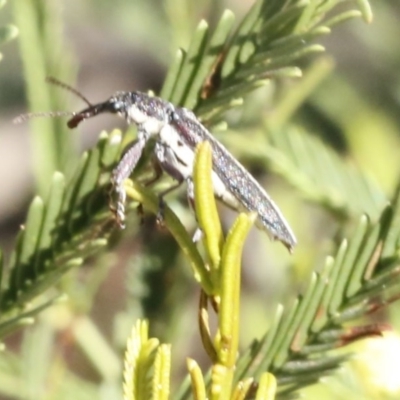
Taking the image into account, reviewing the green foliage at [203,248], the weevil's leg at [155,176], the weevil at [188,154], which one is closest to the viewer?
the green foliage at [203,248]

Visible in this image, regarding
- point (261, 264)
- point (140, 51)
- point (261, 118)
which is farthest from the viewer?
point (140, 51)

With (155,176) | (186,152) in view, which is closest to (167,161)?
(155,176)

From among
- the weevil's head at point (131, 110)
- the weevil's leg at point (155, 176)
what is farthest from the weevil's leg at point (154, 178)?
the weevil's head at point (131, 110)

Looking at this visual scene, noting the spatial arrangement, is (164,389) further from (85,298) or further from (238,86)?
(85,298)

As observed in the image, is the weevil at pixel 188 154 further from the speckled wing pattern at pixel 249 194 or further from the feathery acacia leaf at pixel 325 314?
the feathery acacia leaf at pixel 325 314

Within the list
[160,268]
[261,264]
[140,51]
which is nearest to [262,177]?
[261,264]

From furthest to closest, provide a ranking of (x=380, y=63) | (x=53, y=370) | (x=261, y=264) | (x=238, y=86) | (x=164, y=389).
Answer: (x=380, y=63)
(x=261, y=264)
(x=53, y=370)
(x=238, y=86)
(x=164, y=389)

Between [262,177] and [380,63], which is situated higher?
[380,63]

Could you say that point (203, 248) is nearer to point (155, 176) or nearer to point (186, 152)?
point (155, 176)

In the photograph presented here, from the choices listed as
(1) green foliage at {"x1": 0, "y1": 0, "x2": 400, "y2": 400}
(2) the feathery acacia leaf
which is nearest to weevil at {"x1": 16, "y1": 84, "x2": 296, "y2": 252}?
(1) green foliage at {"x1": 0, "y1": 0, "x2": 400, "y2": 400}

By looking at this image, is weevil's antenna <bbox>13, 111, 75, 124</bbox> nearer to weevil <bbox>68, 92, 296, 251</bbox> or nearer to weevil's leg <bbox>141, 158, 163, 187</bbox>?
weevil <bbox>68, 92, 296, 251</bbox>
